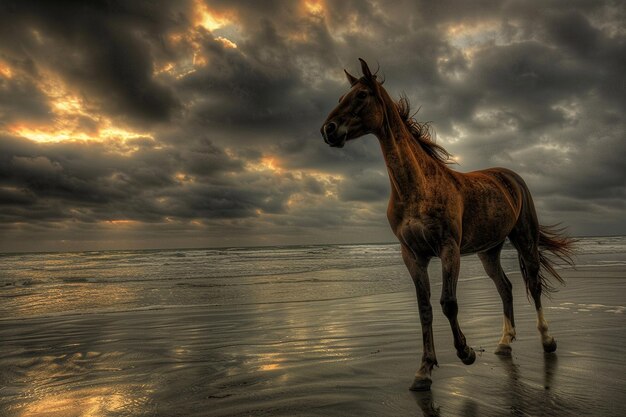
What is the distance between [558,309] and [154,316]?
848 cm

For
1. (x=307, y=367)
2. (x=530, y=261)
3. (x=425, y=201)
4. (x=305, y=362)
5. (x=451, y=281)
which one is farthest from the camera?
(x=530, y=261)

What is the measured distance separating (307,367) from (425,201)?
2.13m

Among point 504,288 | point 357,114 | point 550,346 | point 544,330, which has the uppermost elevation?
point 357,114

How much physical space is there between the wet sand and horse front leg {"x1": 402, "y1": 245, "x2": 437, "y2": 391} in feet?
0.39

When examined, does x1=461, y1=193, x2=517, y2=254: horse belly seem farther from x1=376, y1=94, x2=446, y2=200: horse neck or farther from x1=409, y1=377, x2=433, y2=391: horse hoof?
x1=409, y1=377, x2=433, y2=391: horse hoof

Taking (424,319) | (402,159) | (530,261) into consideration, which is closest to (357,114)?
(402,159)

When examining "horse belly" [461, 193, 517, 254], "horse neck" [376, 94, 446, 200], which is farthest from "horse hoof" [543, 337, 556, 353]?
"horse neck" [376, 94, 446, 200]

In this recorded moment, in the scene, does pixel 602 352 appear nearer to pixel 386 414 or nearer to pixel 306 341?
pixel 386 414

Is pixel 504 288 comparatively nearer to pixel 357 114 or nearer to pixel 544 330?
pixel 544 330

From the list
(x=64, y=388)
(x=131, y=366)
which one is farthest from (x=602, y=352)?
(x=64, y=388)

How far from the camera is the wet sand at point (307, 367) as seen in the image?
3.11 meters

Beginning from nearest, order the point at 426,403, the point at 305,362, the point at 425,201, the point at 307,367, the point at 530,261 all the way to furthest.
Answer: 1. the point at 426,403
2. the point at 425,201
3. the point at 307,367
4. the point at 305,362
5. the point at 530,261

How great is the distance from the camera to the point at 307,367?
13.8 ft

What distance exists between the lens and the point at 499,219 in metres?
4.47
